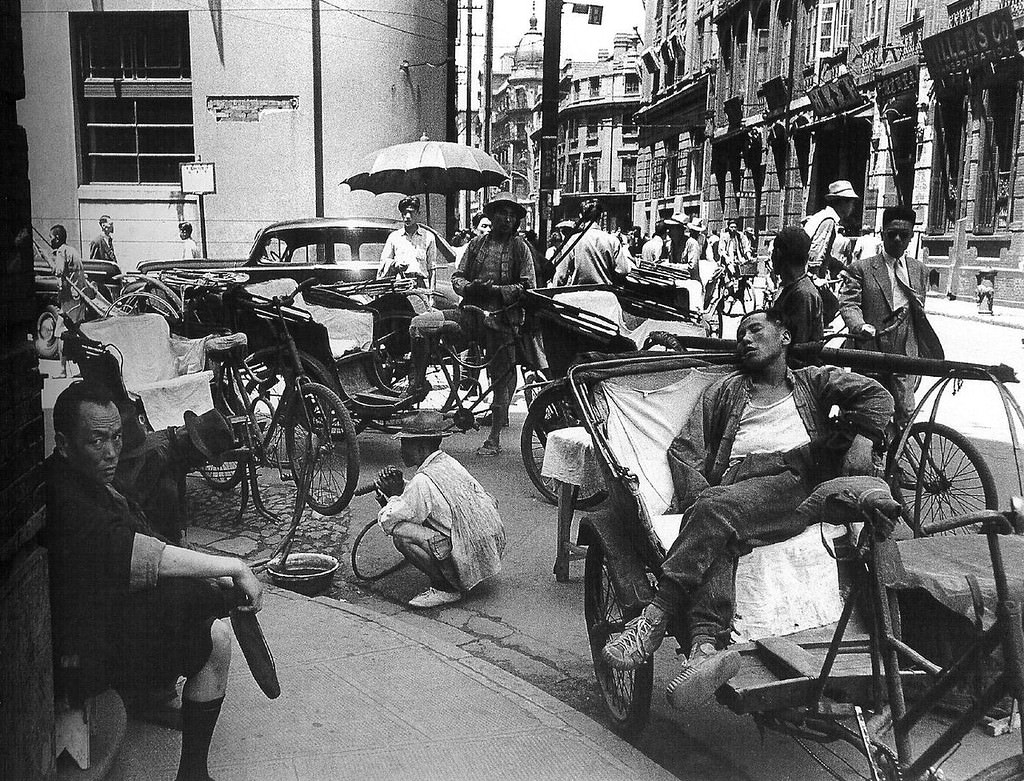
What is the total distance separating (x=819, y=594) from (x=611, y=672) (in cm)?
76

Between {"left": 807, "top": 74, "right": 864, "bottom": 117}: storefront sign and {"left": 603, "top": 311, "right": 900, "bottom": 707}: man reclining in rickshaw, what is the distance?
2.24 meters

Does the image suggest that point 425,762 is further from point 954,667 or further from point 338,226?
point 338,226

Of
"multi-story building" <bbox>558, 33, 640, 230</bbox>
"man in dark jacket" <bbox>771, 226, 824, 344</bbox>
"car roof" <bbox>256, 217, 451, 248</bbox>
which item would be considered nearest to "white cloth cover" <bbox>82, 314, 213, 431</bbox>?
"car roof" <bbox>256, 217, 451, 248</bbox>

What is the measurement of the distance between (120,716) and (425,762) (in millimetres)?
826

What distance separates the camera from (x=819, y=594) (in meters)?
3.01

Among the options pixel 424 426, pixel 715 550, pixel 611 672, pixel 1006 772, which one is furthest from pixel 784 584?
pixel 424 426

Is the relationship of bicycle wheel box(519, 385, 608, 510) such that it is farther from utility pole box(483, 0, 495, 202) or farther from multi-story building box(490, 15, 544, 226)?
multi-story building box(490, 15, 544, 226)

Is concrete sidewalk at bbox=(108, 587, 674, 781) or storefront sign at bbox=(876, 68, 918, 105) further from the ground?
storefront sign at bbox=(876, 68, 918, 105)

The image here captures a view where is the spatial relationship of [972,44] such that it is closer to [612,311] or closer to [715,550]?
[612,311]

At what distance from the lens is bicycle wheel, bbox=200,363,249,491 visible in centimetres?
498

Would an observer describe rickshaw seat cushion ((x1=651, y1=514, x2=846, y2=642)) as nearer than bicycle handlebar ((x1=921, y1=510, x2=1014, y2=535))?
No

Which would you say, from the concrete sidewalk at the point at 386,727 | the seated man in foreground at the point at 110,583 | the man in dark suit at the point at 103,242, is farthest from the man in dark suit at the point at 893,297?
the seated man in foreground at the point at 110,583

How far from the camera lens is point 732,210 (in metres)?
5.81

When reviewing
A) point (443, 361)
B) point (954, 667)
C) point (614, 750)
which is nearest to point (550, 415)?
point (443, 361)
